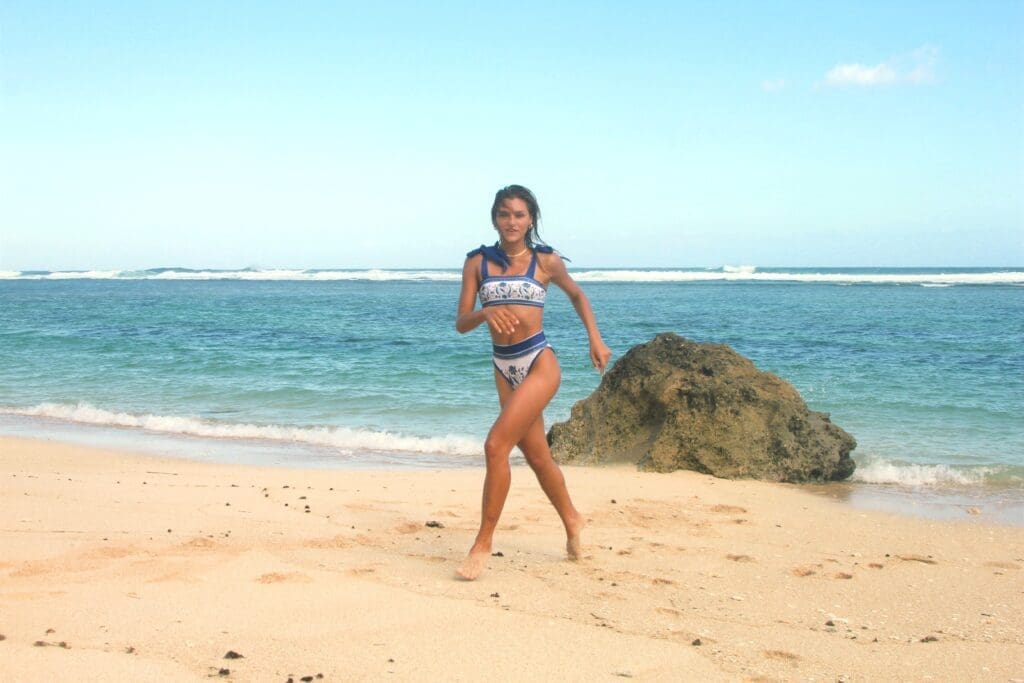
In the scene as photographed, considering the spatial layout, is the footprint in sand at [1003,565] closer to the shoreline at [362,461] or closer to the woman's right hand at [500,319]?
the shoreline at [362,461]

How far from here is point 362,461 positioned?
963cm

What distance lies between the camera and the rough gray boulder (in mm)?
8406

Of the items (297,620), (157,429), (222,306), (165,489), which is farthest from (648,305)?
(297,620)

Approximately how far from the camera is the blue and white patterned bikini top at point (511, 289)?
5145 mm

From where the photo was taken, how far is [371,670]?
3654 millimetres

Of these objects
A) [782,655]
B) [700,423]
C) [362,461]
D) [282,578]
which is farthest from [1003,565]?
[362,461]

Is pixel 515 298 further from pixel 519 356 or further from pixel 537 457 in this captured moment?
pixel 537 457

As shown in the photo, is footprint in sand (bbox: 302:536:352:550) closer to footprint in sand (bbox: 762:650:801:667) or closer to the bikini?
the bikini

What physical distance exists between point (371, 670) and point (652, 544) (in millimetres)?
2641

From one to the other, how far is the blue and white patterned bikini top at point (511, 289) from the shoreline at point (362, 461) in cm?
379

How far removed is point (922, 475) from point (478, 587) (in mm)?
5512

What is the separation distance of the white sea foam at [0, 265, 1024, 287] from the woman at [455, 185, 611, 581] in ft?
174

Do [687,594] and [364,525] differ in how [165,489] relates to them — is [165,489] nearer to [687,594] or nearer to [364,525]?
[364,525]

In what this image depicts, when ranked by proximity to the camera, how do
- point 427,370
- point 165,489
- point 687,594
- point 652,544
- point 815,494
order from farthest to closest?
point 427,370 < point 815,494 < point 165,489 < point 652,544 < point 687,594
